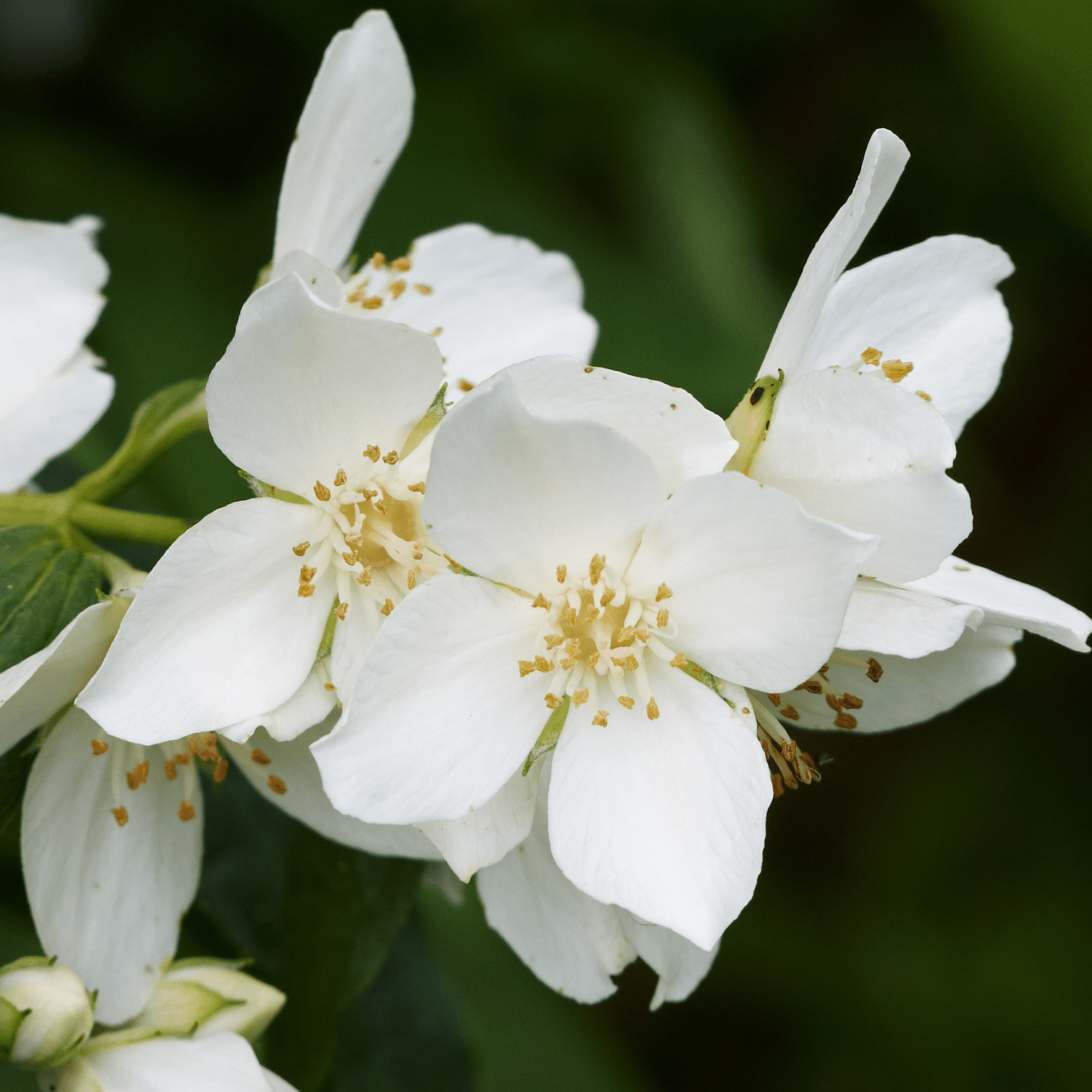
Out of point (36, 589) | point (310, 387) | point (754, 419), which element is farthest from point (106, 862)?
point (754, 419)

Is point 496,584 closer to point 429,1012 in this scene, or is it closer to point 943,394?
point 943,394

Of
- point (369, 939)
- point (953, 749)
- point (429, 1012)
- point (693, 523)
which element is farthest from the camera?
point (953, 749)

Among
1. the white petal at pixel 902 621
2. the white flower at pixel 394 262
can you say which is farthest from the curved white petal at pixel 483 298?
the white petal at pixel 902 621

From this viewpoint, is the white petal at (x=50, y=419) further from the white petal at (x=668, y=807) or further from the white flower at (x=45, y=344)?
the white petal at (x=668, y=807)

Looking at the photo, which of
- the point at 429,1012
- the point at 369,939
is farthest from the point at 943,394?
the point at 429,1012

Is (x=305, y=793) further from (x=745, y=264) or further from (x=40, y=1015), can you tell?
(x=745, y=264)

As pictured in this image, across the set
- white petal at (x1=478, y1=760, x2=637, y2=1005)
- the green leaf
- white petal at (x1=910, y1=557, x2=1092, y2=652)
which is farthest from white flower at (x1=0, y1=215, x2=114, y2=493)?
white petal at (x1=910, y1=557, x2=1092, y2=652)

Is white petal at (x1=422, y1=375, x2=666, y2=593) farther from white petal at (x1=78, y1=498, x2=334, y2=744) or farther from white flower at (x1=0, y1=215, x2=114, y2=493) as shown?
white flower at (x1=0, y1=215, x2=114, y2=493)
